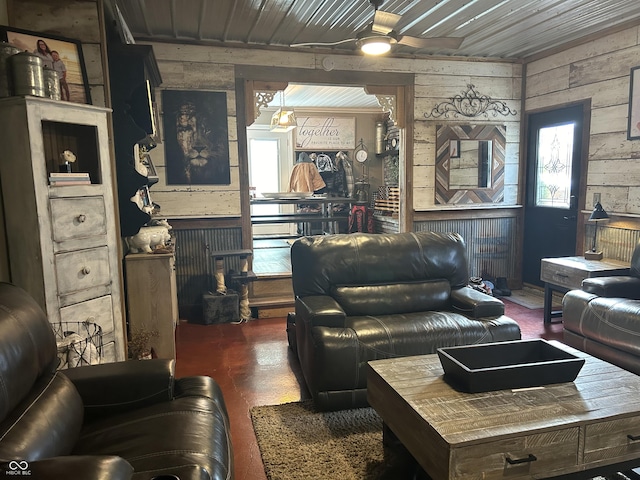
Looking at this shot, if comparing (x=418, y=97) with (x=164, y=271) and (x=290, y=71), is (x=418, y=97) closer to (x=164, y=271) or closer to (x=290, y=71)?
(x=290, y=71)

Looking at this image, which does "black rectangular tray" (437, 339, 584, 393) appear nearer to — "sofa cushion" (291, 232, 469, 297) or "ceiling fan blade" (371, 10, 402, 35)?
"sofa cushion" (291, 232, 469, 297)

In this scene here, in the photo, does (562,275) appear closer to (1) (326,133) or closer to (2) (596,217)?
(2) (596,217)

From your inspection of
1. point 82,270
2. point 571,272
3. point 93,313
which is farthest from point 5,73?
point 571,272

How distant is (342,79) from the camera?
4969 millimetres

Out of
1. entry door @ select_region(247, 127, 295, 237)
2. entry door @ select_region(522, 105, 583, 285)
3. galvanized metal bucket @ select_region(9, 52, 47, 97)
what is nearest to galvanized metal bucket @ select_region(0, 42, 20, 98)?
galvanized metal bucket @ select_region(9, 52, 47, 97)

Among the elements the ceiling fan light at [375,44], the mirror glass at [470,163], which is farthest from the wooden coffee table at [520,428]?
the mirror glass at [470,163]

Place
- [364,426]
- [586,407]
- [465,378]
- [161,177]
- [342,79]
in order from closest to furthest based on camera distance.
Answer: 1. [586,407]
2. [465,378]
3. [364,426]
4. [161,177]
5. [342,79]

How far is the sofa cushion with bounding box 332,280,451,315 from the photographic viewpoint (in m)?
3.23

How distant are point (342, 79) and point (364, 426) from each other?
364 cm

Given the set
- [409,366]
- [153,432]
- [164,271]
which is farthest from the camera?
[164,271]

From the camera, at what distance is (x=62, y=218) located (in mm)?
2453

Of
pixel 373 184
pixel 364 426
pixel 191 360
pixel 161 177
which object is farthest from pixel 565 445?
pixel 373 184

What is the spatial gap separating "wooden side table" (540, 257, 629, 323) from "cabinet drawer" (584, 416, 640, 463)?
7.96 ft

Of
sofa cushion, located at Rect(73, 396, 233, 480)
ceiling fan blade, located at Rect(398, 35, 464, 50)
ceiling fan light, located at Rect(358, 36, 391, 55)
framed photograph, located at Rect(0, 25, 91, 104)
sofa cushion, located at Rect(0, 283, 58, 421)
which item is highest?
ceiling fan blade, located at Rect(398, 35, 464, 50)
